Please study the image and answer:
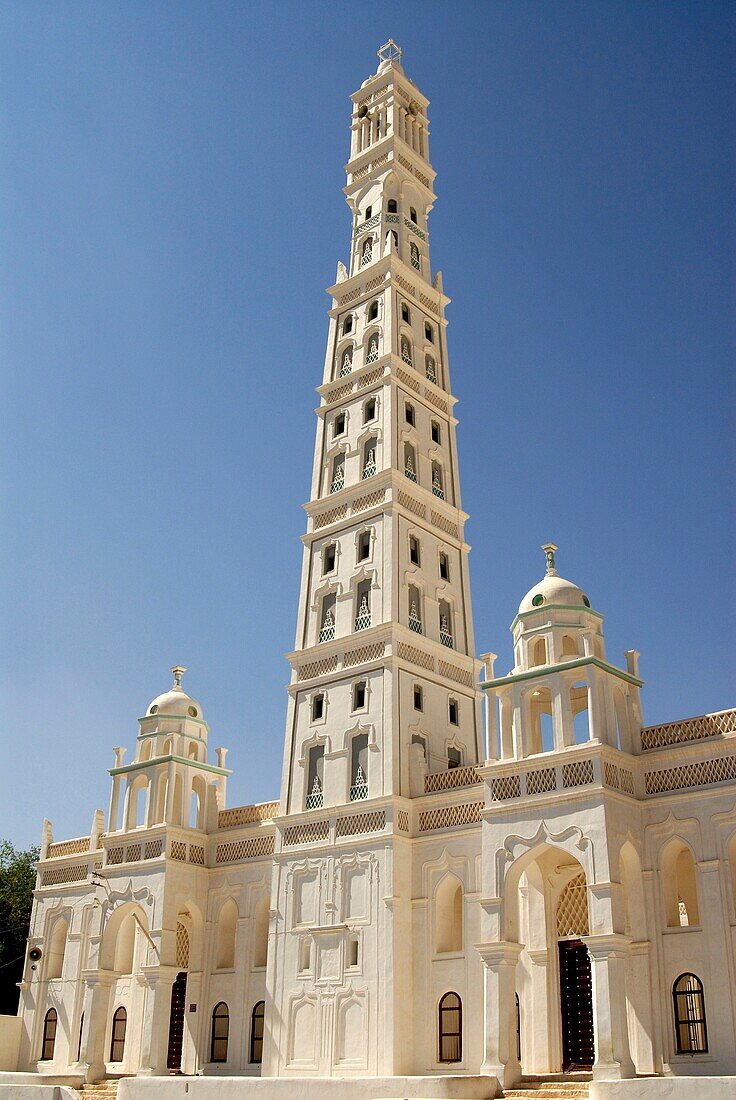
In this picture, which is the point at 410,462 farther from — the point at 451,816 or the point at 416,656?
the point at 451,816

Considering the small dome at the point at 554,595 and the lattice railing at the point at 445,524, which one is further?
the lattice railing at the point at 445,524

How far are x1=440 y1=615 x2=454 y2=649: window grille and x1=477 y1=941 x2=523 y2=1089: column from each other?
11343mm

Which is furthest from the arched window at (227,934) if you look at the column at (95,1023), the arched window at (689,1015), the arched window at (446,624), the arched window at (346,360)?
the arched window at (346,360)

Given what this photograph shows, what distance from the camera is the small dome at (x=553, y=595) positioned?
97.0 ft

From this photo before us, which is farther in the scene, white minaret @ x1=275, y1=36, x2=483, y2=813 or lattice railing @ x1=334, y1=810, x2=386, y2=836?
white minaret @ x1=275, y1=36, x2=483, y2=813

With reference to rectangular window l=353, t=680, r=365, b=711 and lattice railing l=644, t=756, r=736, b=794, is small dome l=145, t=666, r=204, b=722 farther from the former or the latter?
lattice railing l=644, t=756, r=736, b=794

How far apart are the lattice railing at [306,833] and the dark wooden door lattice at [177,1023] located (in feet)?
24.4

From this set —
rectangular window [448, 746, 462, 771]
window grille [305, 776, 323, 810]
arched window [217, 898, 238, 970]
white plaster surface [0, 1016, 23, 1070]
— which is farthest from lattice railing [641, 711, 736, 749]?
white plaster surface [0, 1016, 23, 1070]

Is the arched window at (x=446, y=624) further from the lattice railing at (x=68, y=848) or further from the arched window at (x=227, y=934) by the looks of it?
the lattice railing at (x=68, y=848)

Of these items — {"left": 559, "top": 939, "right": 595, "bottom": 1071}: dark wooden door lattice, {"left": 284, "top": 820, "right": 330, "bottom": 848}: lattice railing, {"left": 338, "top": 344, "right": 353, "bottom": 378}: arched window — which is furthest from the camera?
{"left": 338, "top": 344, "right": 353, "bottom": 378}: arched window

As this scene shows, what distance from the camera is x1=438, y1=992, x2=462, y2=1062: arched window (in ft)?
92.9

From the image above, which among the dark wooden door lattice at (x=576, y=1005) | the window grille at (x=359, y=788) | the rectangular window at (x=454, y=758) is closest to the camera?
the dark wooden door lattice at (x=576, y=1005)

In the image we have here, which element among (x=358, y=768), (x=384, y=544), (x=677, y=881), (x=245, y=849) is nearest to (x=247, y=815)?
(x=245, y=849)

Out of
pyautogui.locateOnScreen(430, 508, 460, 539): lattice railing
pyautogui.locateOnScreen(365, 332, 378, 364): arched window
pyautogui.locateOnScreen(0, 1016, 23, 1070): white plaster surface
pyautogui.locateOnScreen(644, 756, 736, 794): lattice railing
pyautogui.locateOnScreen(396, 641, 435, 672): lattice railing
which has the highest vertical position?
pyautogui.locateOnScreen(365, 332, 378, 364): arched window
